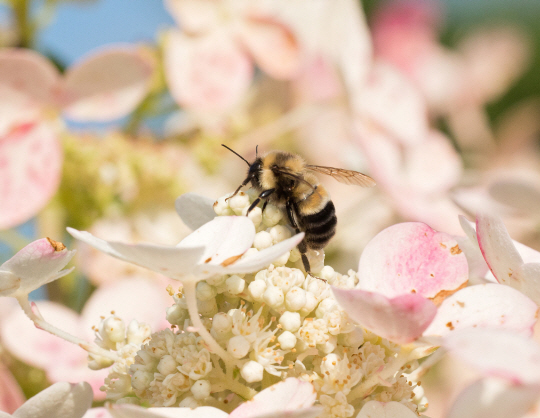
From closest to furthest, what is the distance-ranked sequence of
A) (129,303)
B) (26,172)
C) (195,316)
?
1. (195,316)
2. (129,303)
3. (26,172)

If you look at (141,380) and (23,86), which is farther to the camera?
(23,86)

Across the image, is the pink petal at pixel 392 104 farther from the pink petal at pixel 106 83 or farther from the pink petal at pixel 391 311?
the pink petal at pixel 391 311

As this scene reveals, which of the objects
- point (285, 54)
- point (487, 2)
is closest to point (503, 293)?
point (285, 54)

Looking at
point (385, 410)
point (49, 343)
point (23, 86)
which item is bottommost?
point (49, 343)

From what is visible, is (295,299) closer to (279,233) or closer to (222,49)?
(279,233)

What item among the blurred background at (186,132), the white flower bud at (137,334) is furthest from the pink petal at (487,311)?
the blurred background at (186,132)

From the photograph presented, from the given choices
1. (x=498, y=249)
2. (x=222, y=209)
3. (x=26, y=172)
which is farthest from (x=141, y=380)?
(x=26, y=172)

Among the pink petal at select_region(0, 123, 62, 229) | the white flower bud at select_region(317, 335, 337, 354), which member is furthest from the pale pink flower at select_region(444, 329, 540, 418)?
the pink petal at select_region(0, 123, 62, 229)
